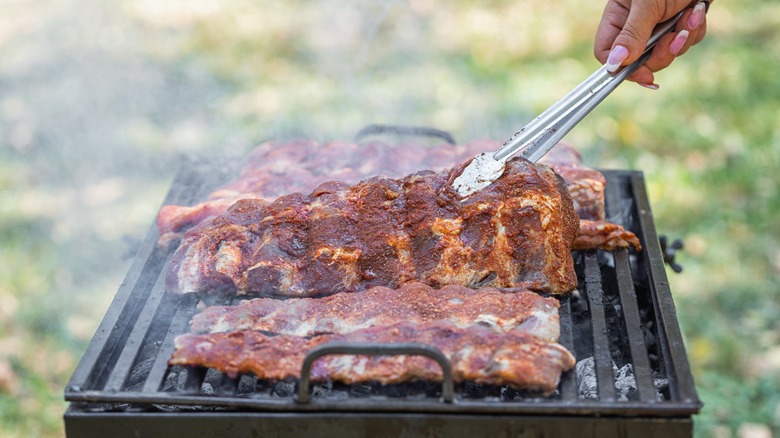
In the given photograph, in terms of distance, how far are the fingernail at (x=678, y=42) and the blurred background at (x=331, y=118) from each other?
209 cm

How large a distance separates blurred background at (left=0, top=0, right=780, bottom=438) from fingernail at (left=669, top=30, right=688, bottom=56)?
2.09 metres

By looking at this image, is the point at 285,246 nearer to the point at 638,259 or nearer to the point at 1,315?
the point at 638,259

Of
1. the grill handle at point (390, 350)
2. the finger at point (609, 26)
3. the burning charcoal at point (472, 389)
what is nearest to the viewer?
the grill handle at point (390, 350)

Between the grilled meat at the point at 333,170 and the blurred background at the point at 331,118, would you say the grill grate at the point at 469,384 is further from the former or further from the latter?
the blurred background at the point at 331,118

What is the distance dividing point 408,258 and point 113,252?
124 inches

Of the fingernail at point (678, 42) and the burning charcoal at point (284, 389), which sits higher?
the fingernail at point (678, 42)

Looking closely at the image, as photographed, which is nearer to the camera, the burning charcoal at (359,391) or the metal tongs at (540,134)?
the burning charcoal at (359,391)

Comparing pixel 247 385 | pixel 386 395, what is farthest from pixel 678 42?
pixel 247 385

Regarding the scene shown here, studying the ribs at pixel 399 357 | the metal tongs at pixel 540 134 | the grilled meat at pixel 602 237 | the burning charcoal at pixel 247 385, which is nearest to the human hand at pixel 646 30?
the metal tongs at pixel 540 134

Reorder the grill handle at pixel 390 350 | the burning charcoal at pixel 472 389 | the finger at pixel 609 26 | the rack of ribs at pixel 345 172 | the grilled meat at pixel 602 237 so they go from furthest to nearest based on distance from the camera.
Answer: the finger at pixel 609 26
the rack of ribs at pixel 345 172
the grilled meat at pixel 602 237
the burning charcoal at pixel 472 389
the grill handle at pixel 390 350

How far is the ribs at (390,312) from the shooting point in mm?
2623

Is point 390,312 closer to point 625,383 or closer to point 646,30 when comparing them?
point 625,383

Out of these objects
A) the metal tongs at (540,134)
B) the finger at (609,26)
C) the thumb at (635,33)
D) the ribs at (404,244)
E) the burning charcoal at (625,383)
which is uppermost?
the finger at (609,26)

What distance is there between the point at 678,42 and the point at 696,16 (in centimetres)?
13
